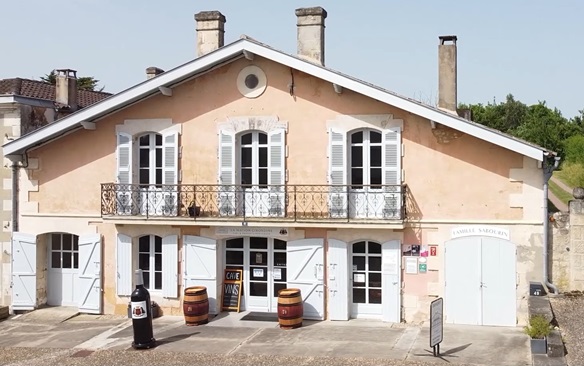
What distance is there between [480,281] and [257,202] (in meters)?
5.42

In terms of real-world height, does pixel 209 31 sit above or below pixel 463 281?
above

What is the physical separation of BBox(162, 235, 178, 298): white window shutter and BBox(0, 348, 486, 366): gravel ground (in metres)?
3.00

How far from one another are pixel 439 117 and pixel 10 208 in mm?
11252

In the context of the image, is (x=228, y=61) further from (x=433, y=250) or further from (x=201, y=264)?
(x=433, y=250)

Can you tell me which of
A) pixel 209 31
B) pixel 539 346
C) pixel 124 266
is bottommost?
pixel 539 346

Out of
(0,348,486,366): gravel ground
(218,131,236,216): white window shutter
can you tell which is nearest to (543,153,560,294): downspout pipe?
(0,348,486,366): gravel ground

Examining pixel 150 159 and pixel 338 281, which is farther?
pixel 150 159

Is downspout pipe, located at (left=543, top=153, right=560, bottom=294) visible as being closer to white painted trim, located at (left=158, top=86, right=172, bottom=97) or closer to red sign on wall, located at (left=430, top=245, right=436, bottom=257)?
red sign on wall, located at (left=430, top=245, right=436, bottom=257)

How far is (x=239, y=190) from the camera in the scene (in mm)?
16250

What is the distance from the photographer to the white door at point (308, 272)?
51.9 feet

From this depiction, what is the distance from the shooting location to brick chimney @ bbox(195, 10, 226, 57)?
17.2m

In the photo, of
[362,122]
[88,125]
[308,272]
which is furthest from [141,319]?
[362,122]

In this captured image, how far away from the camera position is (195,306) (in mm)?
15562

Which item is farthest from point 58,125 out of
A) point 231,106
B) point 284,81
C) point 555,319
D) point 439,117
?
point 555,319
